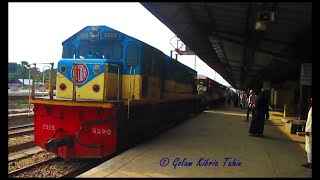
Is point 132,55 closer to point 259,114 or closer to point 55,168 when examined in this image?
point 55,168

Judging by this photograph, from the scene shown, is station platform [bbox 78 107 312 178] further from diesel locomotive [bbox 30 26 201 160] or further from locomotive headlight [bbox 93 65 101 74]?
locomotive headlight [bbox 93 65 101 74]

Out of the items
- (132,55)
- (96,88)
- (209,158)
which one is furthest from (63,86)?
(209,158)

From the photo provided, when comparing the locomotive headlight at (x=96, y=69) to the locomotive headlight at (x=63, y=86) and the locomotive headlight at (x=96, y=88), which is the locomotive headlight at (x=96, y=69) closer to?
the locomotive headlight at (x=96, y=88)

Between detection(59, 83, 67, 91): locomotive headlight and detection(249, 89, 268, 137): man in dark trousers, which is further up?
detection(59, 83, 67, 91): locomotive headlight

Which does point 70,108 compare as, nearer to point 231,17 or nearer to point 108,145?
point 108,145

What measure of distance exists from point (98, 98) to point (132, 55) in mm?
1599

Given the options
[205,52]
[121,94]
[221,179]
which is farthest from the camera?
[205,52]

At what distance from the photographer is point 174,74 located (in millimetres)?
13875

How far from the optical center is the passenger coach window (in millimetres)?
9016

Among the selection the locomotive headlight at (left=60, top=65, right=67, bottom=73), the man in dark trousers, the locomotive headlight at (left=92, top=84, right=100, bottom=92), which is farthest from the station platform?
the locomotive headlight at (left=60, top=65, right=67, bottom=73)

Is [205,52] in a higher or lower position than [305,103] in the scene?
higher

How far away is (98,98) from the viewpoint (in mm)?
8266

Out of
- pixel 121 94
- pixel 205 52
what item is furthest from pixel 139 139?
pixel 205 52

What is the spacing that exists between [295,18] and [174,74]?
5.26 metres
